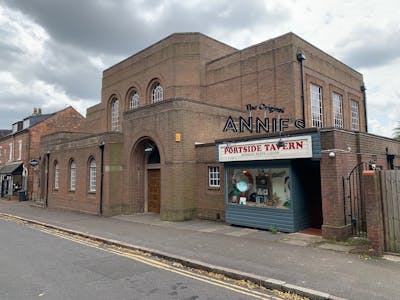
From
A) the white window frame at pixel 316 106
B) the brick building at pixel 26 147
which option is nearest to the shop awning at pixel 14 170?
the brick building at pixel 26 147

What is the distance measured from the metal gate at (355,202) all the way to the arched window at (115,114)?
71.8ft

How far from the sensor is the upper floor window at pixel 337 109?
72.7 feet

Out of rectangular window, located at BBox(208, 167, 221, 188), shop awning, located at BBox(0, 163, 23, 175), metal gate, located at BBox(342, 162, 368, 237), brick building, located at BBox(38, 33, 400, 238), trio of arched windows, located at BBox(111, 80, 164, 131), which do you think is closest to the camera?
metal gate, located at BBox(342, 162, 368, 237)

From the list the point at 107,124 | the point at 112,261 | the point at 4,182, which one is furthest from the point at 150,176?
the point at 4,182

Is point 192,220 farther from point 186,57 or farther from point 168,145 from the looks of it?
point 186,57

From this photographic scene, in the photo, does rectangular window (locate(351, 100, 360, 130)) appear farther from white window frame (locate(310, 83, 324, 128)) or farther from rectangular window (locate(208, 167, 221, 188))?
rectangular window (locate(208, 167, 221, 188))

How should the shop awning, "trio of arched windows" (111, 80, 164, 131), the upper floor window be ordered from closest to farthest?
the upper floor window
"trio of arched windows" (111, 80, 164, 131)
the shop awning

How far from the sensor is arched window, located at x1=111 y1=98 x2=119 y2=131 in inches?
1105

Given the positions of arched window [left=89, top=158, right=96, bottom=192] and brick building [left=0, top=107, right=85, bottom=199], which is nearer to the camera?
arched window [left=89, top=158, right=96, bottom=192]

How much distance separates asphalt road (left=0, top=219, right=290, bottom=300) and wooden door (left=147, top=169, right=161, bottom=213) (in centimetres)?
755

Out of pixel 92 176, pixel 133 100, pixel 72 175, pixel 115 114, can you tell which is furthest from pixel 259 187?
pixel 115 114

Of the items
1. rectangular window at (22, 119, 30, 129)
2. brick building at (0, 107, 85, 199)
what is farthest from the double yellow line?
rectangular window at (22, 119, 30, 129)

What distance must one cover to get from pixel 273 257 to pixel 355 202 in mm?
4562

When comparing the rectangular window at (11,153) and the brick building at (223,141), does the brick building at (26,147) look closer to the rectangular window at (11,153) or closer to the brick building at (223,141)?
the rectangular window at (11,153)
